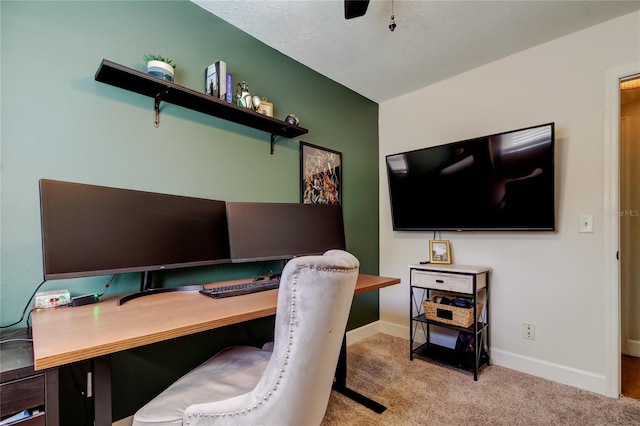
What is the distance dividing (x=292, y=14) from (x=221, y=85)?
0.66 metres

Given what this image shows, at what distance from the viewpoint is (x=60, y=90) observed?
4.43 ft

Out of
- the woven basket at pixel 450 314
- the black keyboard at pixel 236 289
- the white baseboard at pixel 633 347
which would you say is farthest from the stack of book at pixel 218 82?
the white baseboard at pixel 633 347

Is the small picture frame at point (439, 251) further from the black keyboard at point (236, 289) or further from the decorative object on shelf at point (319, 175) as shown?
the black keyboard at point (236, 289)

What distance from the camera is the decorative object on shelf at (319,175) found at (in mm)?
2422

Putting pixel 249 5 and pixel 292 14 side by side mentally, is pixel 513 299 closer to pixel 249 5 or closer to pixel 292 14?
pixel 292 14

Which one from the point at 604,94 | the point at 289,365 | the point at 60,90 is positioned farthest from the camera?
the point at 604,94

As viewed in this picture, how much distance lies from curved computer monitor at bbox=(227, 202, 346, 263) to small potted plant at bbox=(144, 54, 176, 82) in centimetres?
76

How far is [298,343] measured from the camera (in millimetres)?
772

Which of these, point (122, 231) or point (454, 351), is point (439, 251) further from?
point (122, 231)

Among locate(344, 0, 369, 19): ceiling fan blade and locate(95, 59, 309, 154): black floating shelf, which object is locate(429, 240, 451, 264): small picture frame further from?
locate(344, 0, 369, 19): ceiling fan blade

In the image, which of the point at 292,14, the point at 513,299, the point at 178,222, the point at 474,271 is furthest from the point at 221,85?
the point at 513,299

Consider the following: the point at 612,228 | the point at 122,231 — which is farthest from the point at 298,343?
the point at 612,228

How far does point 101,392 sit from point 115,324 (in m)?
0.19

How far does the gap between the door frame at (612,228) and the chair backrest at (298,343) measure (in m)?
2.09
